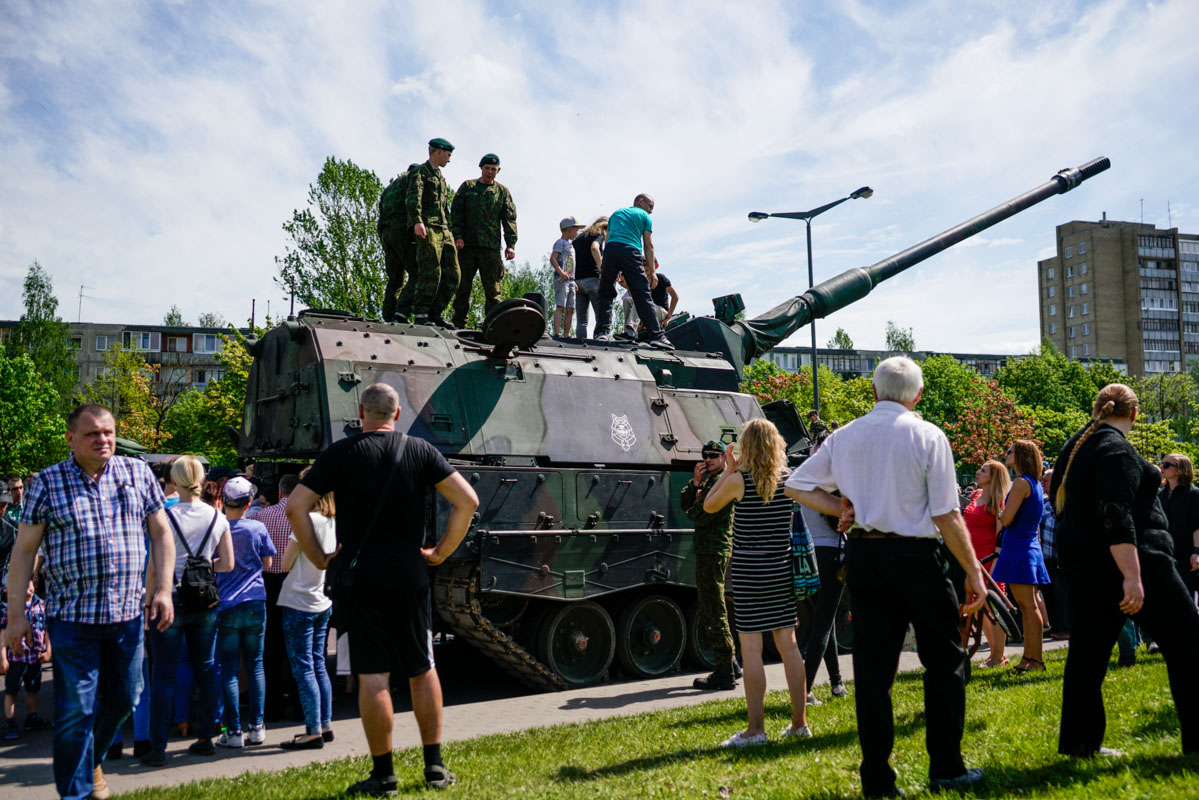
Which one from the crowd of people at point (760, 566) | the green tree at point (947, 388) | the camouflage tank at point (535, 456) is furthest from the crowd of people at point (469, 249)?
the green tree at point (947, 388)

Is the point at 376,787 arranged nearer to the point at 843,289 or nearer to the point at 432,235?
the point at 432,235

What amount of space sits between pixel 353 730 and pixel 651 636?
10.2 feet

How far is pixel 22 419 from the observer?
4028 centimetres

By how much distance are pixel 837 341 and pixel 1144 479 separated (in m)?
81.8

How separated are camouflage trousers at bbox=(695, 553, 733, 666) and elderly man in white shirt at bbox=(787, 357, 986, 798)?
3.54 metres

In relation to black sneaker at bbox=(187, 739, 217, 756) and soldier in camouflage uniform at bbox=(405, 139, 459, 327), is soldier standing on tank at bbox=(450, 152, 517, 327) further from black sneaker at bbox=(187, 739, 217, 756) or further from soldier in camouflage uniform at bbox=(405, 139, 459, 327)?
black sneaker at bbox=(187, 739, 217, 756)

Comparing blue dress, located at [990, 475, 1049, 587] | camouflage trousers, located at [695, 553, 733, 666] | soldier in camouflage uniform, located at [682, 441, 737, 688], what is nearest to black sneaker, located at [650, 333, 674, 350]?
soldier in camouflage uniform, located at [682, 441, 737, 688]

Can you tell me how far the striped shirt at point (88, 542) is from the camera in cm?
466

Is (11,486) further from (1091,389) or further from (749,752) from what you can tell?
(1091,389)

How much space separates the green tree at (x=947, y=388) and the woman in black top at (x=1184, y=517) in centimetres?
4595

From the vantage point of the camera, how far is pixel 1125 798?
406cm

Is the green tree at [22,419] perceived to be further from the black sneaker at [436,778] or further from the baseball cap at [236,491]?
the black sneaker at [436,778]

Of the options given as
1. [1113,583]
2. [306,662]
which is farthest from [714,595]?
[1113,583]

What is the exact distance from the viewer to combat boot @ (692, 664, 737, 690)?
27.6 feet
